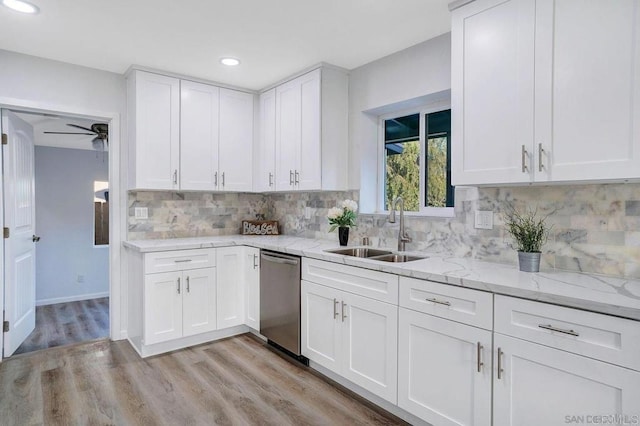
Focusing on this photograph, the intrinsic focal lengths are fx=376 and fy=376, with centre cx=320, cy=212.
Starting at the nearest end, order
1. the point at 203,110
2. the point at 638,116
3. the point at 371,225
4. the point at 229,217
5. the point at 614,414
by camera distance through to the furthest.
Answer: the point at 614,414 → the point at 638,116 → the point at 371,225 → the point at 203,110 → the point at 229,217

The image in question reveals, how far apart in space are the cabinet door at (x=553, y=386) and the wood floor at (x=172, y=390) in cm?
78

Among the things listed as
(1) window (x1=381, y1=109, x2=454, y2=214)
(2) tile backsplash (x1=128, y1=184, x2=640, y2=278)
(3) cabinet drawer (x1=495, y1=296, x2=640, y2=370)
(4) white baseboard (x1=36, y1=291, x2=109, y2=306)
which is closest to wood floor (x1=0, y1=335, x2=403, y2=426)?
(3) cabinet drawer (x1=495, y1=296, x2=640, y2=370)

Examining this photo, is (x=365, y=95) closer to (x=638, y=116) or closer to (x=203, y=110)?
(x=203, y=110)

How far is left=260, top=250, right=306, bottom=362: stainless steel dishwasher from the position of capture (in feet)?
9.48

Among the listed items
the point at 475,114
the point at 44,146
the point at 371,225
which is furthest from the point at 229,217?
the point at 44,146

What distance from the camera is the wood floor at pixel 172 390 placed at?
7.25 feet

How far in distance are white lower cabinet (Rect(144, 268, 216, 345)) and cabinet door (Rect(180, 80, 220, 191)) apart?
852 mm

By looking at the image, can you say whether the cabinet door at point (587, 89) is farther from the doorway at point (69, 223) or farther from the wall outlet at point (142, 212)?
the doorway at point (69, 223)

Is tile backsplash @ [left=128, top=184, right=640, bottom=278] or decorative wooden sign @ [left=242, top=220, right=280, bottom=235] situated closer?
tile backsplash @ [left=128, top=184, right=640, bottom=278]

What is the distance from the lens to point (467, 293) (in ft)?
5.85

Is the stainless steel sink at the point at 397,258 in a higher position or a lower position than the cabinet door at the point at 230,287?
higher

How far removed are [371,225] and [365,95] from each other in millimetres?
1097

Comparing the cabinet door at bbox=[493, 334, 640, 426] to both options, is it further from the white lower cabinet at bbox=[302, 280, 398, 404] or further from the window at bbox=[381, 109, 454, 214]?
the window at bbox=[381, 109, 454, 214]

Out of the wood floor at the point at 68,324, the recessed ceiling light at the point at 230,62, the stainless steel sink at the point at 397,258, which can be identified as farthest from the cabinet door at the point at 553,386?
the wood floor at the point at 68,324
